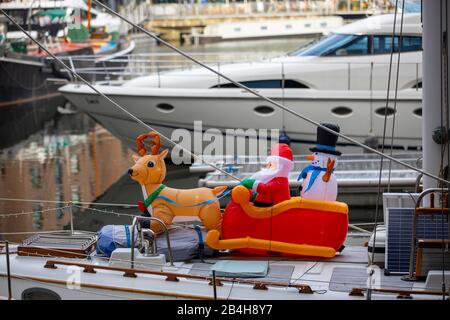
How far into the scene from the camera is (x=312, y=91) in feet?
59.3

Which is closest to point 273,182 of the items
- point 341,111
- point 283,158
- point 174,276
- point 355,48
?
point 283,158

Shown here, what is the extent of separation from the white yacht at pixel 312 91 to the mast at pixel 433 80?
28.2 feet

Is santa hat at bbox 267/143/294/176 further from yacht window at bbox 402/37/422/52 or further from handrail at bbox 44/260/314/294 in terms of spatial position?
yacht window at bbox 402/37/422/52

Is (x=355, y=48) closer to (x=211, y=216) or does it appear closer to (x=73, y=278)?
(x=211, y=216)

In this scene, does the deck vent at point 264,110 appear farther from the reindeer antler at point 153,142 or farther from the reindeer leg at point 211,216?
the reindeer leg at point 211,216

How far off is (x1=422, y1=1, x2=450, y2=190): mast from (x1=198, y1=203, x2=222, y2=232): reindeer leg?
201 cm

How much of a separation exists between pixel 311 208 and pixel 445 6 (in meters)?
2.18

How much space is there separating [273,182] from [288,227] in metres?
0.44

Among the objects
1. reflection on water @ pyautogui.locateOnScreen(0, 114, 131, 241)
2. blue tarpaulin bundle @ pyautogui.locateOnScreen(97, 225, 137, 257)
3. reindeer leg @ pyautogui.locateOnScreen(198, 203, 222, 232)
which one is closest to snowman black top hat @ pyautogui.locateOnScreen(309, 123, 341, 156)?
reindeer leg @ pyautogui.locateOnScreen(198, 203, 222, 232)

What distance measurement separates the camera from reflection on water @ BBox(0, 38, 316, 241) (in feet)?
50.8

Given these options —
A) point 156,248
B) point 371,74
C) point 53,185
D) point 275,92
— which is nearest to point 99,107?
point 53,185

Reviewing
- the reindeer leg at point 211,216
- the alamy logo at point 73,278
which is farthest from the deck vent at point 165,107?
the alamy logo at point 73,278

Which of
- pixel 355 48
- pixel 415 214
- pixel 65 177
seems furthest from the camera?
pixel 65 177
